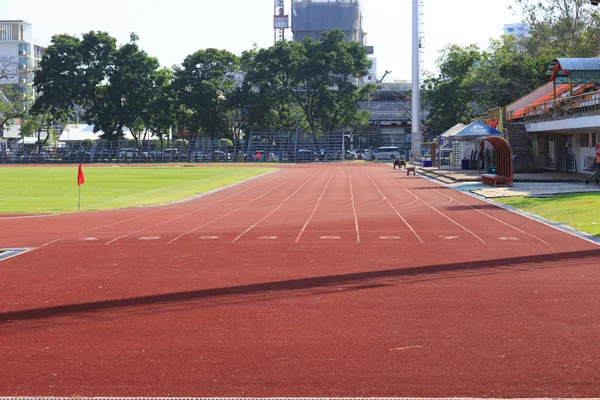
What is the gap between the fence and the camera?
86.1 metres

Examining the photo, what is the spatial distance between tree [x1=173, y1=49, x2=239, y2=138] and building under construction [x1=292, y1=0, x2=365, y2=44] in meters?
35.2

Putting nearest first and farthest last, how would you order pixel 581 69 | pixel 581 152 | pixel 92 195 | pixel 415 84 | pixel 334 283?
pixel 334 283 < pixel 92 195 < pixel 581 152 < pixel 581 69 < pixel 415 84

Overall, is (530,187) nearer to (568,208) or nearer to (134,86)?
(568,208)

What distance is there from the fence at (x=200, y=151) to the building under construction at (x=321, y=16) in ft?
122

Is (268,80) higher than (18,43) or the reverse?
the reverse

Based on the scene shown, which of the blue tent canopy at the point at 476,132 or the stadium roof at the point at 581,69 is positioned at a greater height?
the stadium roof at the point at 581,69

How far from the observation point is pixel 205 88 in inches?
3374

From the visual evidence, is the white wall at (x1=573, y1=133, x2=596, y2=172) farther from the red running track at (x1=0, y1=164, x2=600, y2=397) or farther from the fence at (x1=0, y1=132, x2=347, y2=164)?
the fence at (x1=0, y1=132, x2=347, y2=164)

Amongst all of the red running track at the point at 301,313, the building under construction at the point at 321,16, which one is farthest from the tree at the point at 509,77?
the red running track at the point at 301,313

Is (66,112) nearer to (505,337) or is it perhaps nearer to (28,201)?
(28,201)

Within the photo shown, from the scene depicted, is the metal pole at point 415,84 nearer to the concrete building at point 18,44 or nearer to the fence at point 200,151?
the fence at point 200,151

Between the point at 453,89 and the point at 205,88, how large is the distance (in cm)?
2680

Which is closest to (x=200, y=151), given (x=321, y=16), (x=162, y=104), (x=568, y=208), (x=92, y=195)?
(x=162, y=104)

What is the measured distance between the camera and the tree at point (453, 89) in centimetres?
8156
